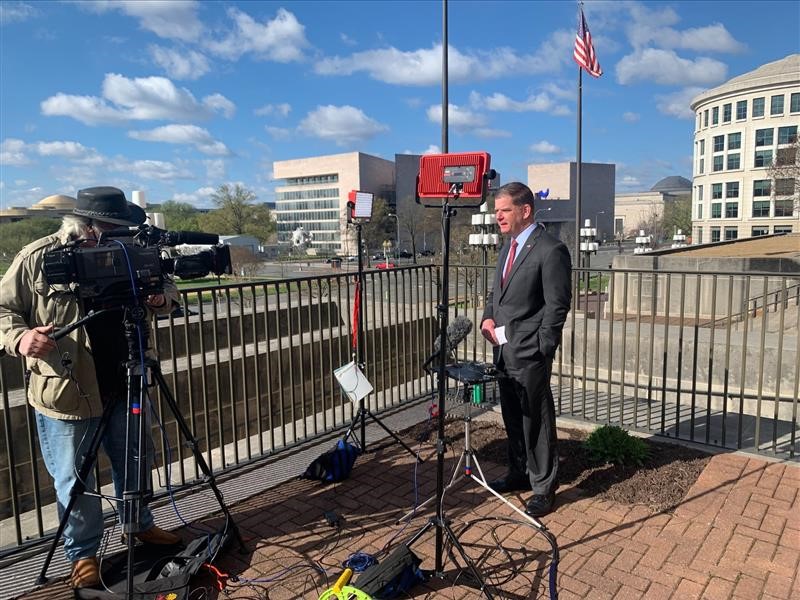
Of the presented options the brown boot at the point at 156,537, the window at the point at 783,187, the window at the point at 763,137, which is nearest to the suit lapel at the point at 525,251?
the brown boot at the point at 156,537

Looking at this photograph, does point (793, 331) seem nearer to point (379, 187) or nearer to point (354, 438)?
point (354, 438)

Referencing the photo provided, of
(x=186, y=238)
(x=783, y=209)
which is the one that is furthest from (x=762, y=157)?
(x=186, y=238)

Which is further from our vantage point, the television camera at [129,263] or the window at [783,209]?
the window at [783,209]

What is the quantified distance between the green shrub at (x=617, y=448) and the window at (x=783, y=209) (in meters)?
69.3

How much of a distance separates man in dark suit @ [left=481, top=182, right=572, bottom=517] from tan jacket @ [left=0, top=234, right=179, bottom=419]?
2.32 m

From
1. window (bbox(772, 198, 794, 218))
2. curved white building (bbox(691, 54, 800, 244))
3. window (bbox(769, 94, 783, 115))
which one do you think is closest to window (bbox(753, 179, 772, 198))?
curved white building (bbox(691, 54, 800, 244))

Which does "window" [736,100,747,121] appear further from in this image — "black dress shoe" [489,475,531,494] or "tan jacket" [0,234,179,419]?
"tan jacket" [0,234,179,419]

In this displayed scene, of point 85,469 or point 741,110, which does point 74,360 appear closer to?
point 85,469

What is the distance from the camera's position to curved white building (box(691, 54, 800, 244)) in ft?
196

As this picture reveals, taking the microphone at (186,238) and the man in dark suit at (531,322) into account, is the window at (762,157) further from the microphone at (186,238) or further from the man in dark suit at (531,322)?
the microphone at (186,238)

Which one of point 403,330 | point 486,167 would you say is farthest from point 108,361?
point 403,330

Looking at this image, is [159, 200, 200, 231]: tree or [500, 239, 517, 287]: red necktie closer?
[500, 239, 517, 287]: red necktie

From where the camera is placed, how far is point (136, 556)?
117 inches

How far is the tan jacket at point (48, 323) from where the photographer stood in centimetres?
248
